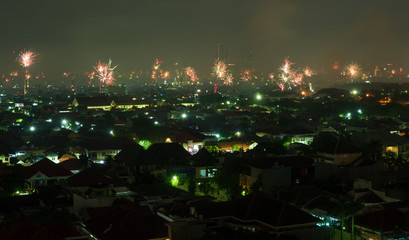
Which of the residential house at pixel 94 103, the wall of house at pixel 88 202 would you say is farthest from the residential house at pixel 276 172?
the residential house at pixel 94 103

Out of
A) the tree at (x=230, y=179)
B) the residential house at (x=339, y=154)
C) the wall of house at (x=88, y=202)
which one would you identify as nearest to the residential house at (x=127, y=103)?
the residential house at (x=339, y=154)

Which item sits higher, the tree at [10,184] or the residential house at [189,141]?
the residential house at [189,141]

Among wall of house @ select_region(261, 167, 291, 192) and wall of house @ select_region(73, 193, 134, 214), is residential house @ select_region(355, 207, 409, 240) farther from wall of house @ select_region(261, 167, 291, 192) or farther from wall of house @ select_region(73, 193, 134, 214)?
wall of house @ select_region(73, 193, 134, 214)

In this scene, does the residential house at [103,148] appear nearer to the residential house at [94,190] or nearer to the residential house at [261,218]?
the residential house at [94,190]

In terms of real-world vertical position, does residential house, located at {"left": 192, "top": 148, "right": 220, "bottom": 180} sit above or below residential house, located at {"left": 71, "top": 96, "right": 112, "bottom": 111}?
below

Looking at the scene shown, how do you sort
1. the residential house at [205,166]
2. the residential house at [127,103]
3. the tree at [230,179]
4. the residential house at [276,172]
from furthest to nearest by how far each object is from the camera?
the residential house at [127,103]
the residential house at [205,166]
the residential house at [276,172]
the tree at [230,179]

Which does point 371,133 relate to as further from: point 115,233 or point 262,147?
point 115,233

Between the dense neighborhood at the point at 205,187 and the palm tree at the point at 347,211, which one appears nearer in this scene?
the dense neighborhood at the point at 205,187

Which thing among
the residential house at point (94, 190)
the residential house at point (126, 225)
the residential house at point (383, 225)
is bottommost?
the residential house at point (383, 225)

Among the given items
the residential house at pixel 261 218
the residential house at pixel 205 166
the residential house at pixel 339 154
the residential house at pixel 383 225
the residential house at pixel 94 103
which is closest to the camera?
the residential house at pixel 261 218

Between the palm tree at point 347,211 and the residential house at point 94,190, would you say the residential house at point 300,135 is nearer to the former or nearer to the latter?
the residential house at point 94,190

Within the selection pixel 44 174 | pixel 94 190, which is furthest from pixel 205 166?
pixel 44 174

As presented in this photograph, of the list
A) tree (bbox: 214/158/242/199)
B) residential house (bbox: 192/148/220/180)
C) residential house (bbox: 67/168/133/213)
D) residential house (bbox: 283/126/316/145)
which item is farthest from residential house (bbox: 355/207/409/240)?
residential house (bbox: 283/126/316/145)
